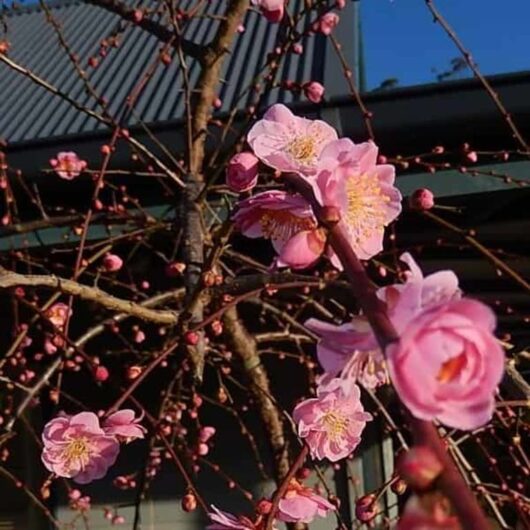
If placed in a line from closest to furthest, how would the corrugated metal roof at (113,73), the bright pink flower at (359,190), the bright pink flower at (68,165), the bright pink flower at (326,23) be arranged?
the bright pink flower at (359,190) → the bright pink flower at (326,23) → the bright pink flower at (68,165) → the corrugated metal roof at (113,73)

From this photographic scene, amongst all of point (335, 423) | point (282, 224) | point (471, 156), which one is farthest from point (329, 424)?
point (471, 156)

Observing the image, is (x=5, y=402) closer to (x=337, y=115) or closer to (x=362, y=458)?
(x=362, y=458)

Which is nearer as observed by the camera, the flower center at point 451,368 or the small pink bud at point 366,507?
the flower center at point 451,368

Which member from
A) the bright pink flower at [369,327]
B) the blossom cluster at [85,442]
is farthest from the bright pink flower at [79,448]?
the bright pink flower at [369,327]

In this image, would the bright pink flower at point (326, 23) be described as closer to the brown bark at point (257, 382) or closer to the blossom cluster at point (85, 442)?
the brown bark at point (257, 382)

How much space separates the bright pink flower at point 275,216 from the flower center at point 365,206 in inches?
3.7

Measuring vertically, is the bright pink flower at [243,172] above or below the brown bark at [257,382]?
below

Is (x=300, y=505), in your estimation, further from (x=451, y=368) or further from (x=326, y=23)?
(x=326, y=23)

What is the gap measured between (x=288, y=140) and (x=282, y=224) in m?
0.26

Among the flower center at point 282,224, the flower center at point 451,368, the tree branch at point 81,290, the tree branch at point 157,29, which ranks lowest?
the flower center at point 451,368

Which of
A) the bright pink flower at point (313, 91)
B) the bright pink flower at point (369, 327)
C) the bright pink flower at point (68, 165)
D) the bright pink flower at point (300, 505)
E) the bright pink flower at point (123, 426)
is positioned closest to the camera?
the bright pink flower at point (369, 327)

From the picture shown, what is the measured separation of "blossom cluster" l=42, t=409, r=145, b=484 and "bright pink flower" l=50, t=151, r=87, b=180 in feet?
4.17

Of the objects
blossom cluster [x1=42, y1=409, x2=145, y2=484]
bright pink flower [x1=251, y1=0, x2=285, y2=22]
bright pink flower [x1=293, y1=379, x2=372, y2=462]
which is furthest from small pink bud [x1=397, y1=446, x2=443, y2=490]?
bright pink flower [x1=251, y1=0, x2=285, y2=22]

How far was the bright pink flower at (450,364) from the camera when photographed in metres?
0.59
